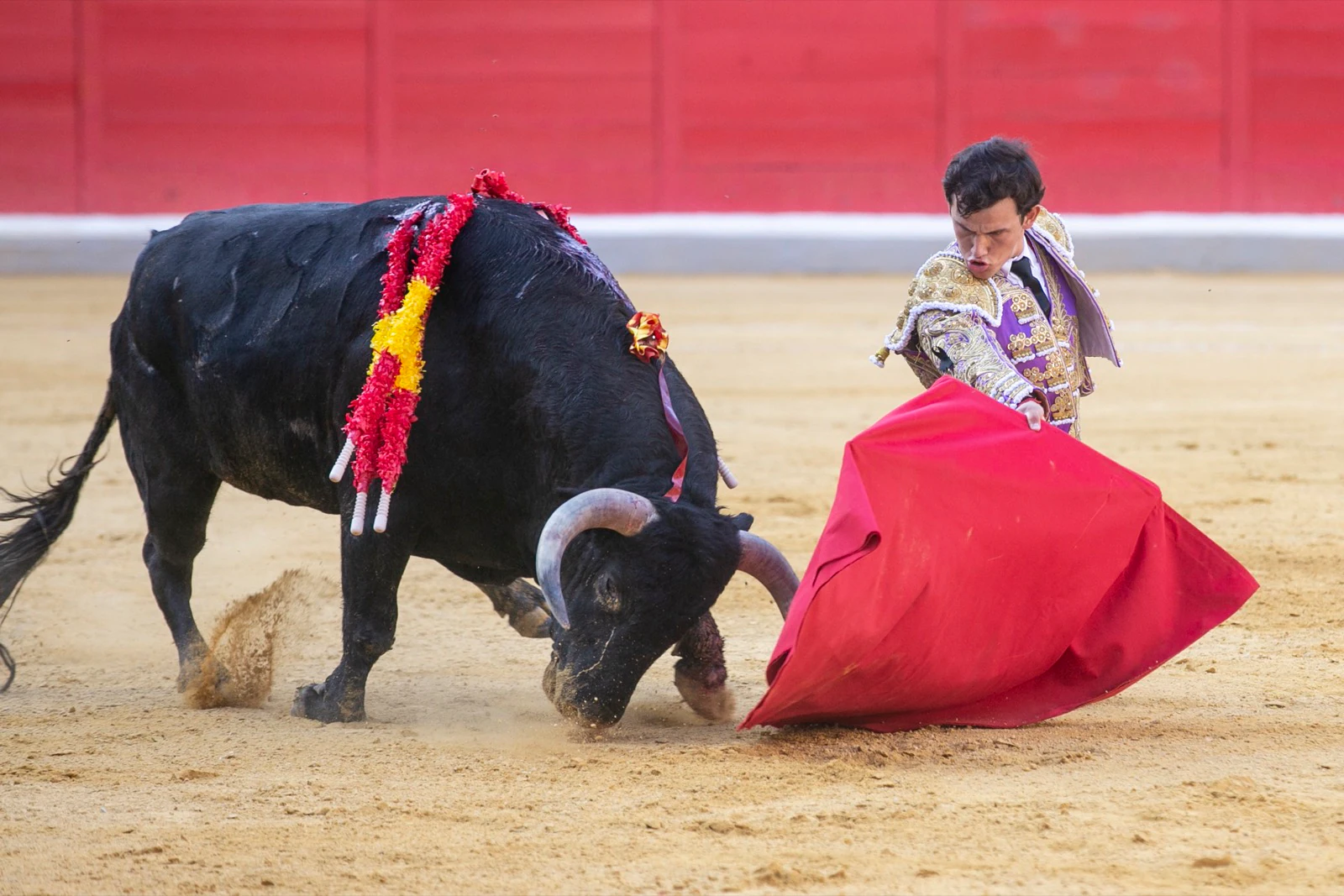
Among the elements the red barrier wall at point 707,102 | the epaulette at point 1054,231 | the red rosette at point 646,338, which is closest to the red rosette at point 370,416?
the red rosette at point 646,338

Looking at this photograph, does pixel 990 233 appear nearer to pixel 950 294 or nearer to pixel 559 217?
pixel 950 294

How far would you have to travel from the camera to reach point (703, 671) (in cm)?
306

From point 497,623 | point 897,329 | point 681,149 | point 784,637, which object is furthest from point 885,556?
point 681,149

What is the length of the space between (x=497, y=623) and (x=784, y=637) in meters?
1.62

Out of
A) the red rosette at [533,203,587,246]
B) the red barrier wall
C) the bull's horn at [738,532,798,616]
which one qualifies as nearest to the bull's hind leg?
the red rosette at [533,203,587,246]

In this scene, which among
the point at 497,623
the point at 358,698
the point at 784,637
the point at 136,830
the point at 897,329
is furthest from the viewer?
the point at 497,623

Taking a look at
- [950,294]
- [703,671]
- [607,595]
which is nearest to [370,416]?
[607,595]

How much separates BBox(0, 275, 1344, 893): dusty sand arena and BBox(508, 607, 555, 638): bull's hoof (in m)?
0.07

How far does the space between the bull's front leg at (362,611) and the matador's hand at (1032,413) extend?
1.18 meters

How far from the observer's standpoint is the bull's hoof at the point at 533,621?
3828 millimetres

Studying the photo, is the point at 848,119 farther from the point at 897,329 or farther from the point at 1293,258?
the point at 897,329

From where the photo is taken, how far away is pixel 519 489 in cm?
312

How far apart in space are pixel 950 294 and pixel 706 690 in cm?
85

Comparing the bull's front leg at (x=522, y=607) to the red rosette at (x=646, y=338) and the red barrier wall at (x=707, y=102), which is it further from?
the red barrier wall at (x=707, y=102)
